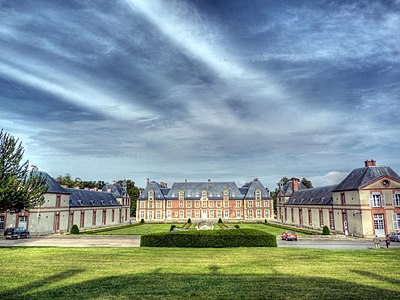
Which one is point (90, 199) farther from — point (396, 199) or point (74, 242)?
point (396, 199)

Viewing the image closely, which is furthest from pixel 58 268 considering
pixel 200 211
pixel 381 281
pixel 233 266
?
pixel 200 211

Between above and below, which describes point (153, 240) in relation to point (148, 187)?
below

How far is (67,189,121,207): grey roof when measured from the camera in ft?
170

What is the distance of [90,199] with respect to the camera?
56938 millimetres

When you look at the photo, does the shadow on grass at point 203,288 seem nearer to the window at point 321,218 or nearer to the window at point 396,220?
the window at point 396,220

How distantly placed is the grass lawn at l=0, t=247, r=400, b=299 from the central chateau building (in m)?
57.5

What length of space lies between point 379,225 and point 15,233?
4550 cm

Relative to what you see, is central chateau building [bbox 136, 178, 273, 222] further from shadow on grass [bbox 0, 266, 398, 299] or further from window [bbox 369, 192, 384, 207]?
shadow on grass [bbox 0, 266, 398, 299]

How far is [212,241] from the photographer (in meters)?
23.7

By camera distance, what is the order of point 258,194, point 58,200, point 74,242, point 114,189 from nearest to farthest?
point 74,242, point 58,200, point 114,189, point 258,194

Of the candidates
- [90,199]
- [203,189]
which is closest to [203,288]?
[90,199]

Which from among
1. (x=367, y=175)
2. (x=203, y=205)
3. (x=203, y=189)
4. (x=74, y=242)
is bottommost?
(x=74, y=242)

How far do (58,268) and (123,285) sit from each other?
16.5ft

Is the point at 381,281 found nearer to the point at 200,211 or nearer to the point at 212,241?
the point at 212,241
